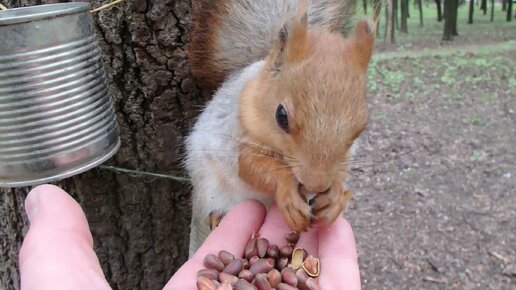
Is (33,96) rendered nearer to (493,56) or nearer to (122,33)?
(122,33)

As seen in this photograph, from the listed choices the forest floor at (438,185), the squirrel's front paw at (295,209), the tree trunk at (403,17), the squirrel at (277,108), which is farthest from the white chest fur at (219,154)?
the tree trunk at (403,17)

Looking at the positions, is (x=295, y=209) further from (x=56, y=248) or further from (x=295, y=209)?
(x=56, y=248)

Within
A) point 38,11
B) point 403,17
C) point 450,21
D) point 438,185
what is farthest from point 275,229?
point 403,17

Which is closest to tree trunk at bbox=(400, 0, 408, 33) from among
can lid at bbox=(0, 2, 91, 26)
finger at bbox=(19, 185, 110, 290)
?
can lid at bbox=(0, 2, 91, 26)

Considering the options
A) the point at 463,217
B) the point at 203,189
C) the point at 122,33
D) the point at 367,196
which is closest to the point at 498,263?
the point at 463,217

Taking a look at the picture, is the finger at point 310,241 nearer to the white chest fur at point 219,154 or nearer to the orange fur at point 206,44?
the white chest fur at point 219,154

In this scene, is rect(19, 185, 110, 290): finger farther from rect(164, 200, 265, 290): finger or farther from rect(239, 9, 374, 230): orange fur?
rect(239, 9, 374, 230): orange fur

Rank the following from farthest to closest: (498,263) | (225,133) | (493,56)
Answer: (493,56) < (498,263) < (225,133)
